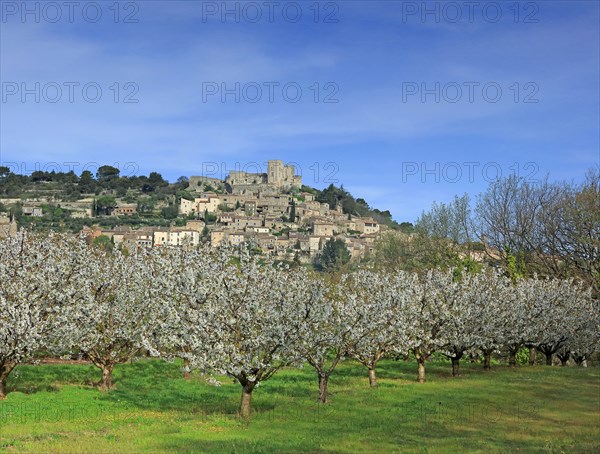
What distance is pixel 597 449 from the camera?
18.7 metres

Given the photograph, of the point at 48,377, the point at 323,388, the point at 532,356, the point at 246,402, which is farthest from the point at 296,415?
the point at 532,356

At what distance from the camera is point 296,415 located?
23.7 metres

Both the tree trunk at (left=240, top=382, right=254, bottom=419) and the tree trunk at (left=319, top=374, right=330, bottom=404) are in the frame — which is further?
the tree trunk at (left=319, top=374, right=330, bottom=404)

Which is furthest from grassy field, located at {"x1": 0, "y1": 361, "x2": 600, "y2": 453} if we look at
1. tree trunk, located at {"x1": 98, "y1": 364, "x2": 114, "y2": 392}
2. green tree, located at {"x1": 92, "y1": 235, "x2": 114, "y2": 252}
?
green tree, located at {"x1": 92, "y1": 235, "x2": 114, "y2": 252}

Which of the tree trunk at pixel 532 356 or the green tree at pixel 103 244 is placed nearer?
the green tree at pixel 103 244

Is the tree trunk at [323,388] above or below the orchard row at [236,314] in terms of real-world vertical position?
below

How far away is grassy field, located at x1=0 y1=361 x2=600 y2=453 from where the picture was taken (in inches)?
727

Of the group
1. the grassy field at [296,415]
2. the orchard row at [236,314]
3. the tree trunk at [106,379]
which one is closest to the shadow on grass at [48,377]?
the grassy field at [296,415]

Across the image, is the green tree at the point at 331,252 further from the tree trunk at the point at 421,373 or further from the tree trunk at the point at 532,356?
the tree trunk at the point at 421,373

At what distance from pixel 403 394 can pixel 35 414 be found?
16.7 m

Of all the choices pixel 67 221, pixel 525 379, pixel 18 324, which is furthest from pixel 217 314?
pixel 67 221

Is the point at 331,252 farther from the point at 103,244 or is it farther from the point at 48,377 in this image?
the point at 48,377

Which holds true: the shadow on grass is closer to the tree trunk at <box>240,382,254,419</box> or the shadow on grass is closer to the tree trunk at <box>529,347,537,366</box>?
the tree trunk at <box>240,382,254,419</box>

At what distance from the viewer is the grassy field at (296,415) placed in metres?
18.5
